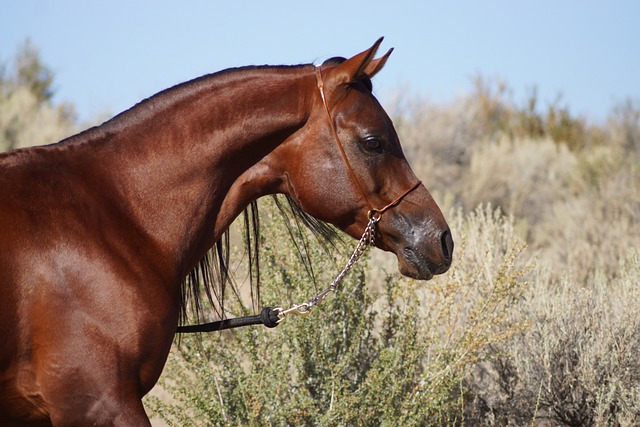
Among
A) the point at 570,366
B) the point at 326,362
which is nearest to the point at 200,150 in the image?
the point at 326,362

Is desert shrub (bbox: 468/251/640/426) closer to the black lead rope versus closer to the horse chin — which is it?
the horse chin

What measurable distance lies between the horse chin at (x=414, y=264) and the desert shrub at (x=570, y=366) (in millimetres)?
1942

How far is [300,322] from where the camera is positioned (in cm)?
457

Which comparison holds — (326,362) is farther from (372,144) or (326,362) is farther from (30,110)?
(30,110)

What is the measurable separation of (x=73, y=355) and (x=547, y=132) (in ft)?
69.1

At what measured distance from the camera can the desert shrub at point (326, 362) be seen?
4.39 m

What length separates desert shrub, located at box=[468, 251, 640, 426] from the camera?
5.20 meters

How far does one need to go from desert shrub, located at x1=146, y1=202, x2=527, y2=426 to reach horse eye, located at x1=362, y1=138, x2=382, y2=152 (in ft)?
4.78

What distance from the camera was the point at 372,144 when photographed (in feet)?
10.8

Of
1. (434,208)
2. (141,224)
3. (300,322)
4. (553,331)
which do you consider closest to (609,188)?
(553,331)

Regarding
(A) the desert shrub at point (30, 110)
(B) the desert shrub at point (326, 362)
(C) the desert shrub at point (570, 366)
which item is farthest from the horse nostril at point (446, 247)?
(A) the desert shrub at point (30, 110)

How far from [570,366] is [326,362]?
174cm

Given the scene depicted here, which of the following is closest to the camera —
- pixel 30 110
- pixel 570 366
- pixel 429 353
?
pixel 429 353

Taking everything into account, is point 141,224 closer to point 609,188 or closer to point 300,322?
point 300,322
